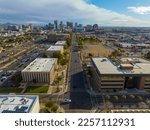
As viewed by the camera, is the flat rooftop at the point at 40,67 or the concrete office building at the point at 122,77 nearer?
the concrete office building at the point at 122,77

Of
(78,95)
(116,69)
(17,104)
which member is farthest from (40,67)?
(17,104)

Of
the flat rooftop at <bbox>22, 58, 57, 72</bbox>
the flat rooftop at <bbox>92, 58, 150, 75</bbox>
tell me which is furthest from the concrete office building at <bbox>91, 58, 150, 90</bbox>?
the flat rooftop at <bbox>22, 58, 57, 72</bbox>

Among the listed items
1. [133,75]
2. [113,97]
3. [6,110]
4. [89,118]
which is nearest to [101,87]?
[113,97]

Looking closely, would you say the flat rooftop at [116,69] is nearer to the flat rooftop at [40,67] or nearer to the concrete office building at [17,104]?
the flat rooftop at [40,67]

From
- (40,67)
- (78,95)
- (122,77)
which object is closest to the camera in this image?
(78,95)

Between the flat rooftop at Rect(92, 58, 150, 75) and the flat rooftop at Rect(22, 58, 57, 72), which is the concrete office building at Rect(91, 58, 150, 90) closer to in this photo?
the flat rooftop at Rect(92, 58, 150, 75)

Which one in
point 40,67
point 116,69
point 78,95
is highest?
point 116,69

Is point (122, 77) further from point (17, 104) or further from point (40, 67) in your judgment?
point (17, 104)

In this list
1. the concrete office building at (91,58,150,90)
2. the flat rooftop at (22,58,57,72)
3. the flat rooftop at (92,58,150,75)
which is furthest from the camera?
the flat rooftop at (22,58,57,72)

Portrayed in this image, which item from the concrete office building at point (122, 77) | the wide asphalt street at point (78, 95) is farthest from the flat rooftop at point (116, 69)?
the wide asphalt street at point (78, 95)
